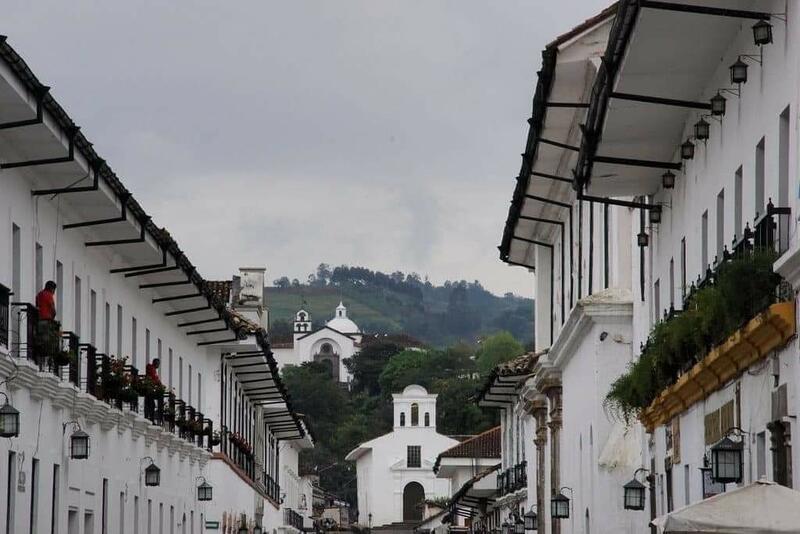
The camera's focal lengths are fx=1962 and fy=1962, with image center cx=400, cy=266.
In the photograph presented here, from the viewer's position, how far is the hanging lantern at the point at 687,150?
70.2 ft

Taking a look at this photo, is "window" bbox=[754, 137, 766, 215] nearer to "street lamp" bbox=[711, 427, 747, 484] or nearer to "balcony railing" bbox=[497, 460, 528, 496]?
"street lamp" bbox=[711, 427, 747, 484]

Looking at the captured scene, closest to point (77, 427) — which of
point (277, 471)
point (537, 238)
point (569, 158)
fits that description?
point (569, 158)

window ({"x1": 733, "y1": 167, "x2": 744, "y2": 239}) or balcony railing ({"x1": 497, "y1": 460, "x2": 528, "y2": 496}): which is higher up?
window ({"x1": 733, "y1": 167, "x2": 744, "y2": 239})

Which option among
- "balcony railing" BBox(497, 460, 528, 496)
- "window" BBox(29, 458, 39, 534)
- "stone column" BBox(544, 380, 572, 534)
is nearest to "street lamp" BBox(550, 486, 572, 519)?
"stone column" BBox(544, 380, 572, 534)

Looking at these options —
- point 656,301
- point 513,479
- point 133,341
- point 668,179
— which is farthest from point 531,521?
point 668,179

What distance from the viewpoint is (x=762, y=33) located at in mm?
Result: 15586

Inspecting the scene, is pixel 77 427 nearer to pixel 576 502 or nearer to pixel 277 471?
pixel 576 502

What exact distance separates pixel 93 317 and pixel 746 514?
62.2 feet

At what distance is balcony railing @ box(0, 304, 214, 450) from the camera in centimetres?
2272

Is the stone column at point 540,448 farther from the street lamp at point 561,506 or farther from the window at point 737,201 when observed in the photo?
the window at point 737,201

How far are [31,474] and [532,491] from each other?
2222 centimetres

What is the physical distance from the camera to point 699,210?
2119cm

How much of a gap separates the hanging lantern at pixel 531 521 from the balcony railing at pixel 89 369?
7251mm

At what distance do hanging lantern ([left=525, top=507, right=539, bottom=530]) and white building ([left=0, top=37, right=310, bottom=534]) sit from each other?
7312 mm
